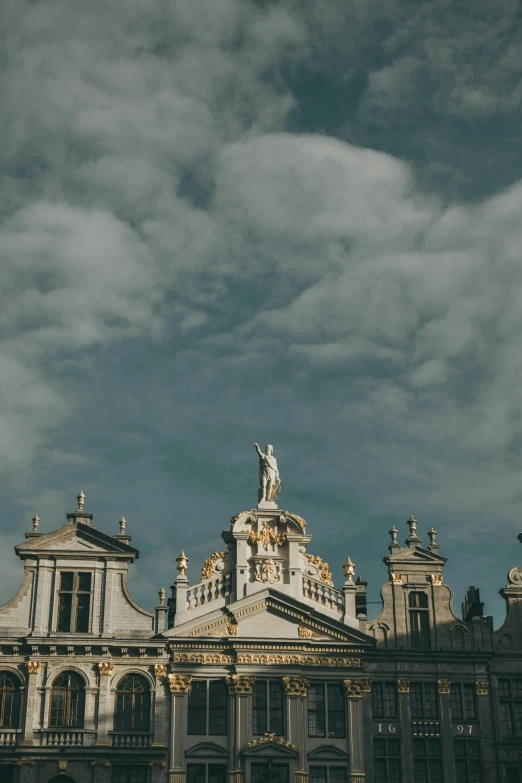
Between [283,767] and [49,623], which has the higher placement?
[49,623]

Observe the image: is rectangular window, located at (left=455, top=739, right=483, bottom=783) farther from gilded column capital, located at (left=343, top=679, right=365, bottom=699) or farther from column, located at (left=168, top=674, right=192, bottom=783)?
column, located at (left=168, top=674, right=192, bottom=783)

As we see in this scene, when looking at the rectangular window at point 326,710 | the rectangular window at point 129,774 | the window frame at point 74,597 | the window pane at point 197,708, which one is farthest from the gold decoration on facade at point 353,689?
the window frame at point 74,597

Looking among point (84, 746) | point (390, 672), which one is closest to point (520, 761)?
point (390, 672)

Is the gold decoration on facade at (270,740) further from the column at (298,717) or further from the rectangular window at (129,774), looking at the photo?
the rectangular window at (129,774)

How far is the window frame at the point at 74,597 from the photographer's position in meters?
54.9

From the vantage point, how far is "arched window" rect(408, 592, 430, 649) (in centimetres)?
5659

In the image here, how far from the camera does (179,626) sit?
54.8 m

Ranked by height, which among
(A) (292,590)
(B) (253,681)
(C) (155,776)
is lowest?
(C) (155,776)

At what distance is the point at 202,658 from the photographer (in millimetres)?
54625

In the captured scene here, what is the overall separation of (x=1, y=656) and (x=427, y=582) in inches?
795

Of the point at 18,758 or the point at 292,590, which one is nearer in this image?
the point at 18,758

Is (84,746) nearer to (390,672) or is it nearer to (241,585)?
(241,585)

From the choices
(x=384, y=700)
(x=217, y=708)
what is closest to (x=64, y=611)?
(x=217, y=708)

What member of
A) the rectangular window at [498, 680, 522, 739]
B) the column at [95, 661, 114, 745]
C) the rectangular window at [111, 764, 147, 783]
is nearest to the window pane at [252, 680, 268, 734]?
the rectangular window at [111, 764, 147, 783]
